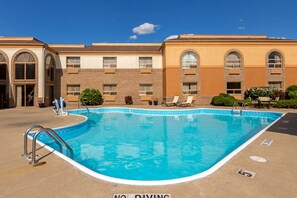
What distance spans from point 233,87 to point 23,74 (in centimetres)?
2433

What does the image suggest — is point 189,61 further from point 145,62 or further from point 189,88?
point 145,62

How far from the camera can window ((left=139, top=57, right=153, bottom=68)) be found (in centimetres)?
2317

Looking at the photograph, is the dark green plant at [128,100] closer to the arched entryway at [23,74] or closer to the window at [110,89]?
the window at [110,89]

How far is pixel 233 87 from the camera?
2164 cm

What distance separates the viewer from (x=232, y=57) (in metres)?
21.6

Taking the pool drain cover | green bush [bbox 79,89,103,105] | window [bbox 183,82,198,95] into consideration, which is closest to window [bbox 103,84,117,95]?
green bush [bbox 79,89,103,105]

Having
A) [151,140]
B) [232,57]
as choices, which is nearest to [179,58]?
[232,57]

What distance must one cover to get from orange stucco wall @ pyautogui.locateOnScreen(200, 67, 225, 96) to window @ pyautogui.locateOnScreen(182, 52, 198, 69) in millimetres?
1164

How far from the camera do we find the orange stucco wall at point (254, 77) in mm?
21375

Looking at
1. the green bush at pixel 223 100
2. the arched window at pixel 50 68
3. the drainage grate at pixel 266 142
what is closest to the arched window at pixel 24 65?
the arched window at pixel 50 68

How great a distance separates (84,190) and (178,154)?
159 inches

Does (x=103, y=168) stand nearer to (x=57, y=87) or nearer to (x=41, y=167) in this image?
(x=41, y=167)

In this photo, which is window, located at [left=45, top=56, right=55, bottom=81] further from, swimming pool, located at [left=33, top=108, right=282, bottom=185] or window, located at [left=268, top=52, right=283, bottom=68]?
window, located at [left=268, top=52, right=283, bottom=68]

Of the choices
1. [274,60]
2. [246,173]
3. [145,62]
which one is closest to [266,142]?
[246,173]
